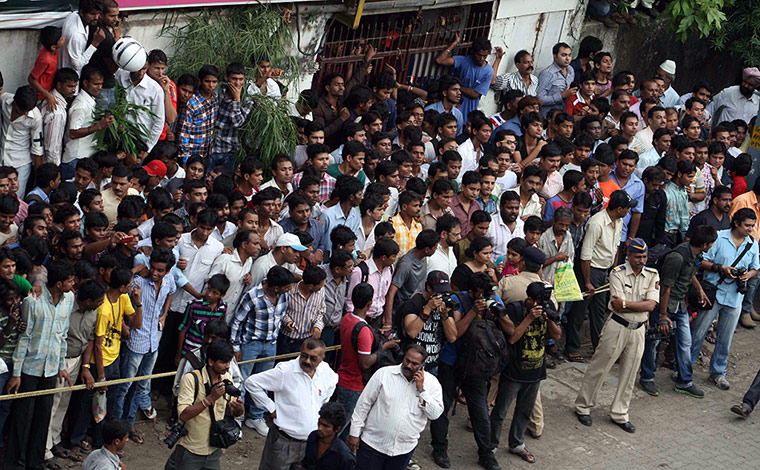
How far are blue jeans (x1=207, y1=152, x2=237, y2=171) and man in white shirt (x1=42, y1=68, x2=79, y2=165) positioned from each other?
1.62 meters

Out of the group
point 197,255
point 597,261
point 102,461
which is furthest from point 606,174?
point 102,461

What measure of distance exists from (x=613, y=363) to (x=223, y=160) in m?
4.25

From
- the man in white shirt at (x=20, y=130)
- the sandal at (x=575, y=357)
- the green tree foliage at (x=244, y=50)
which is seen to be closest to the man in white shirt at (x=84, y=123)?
the man in white shirt at (x=20, y=130)

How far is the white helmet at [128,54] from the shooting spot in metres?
9.48

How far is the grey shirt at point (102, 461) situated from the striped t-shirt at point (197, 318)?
167 centimetres

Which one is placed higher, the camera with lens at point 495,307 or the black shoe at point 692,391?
the camera with lens at point 495,307

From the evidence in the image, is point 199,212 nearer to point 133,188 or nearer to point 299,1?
point 133,188

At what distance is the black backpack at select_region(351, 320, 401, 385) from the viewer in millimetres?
7992

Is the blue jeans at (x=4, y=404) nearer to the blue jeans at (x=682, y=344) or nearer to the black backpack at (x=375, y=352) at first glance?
the black backpack at (x=375, y=352)

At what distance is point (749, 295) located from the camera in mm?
12406

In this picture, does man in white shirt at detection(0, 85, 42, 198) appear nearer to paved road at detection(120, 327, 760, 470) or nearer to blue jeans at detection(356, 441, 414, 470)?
paved road at detection(120, 327, 760, 470)

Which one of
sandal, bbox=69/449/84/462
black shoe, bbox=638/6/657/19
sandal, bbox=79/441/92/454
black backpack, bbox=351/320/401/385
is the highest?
black shoe, bbox=638/6/657/19

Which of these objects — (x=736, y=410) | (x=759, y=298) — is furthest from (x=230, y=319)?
(x=759, y=298)

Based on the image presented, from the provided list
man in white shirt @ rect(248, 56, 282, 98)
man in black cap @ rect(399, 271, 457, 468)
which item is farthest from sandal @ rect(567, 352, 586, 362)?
man in white shirt @ rect(248, 56, 282, 98)
